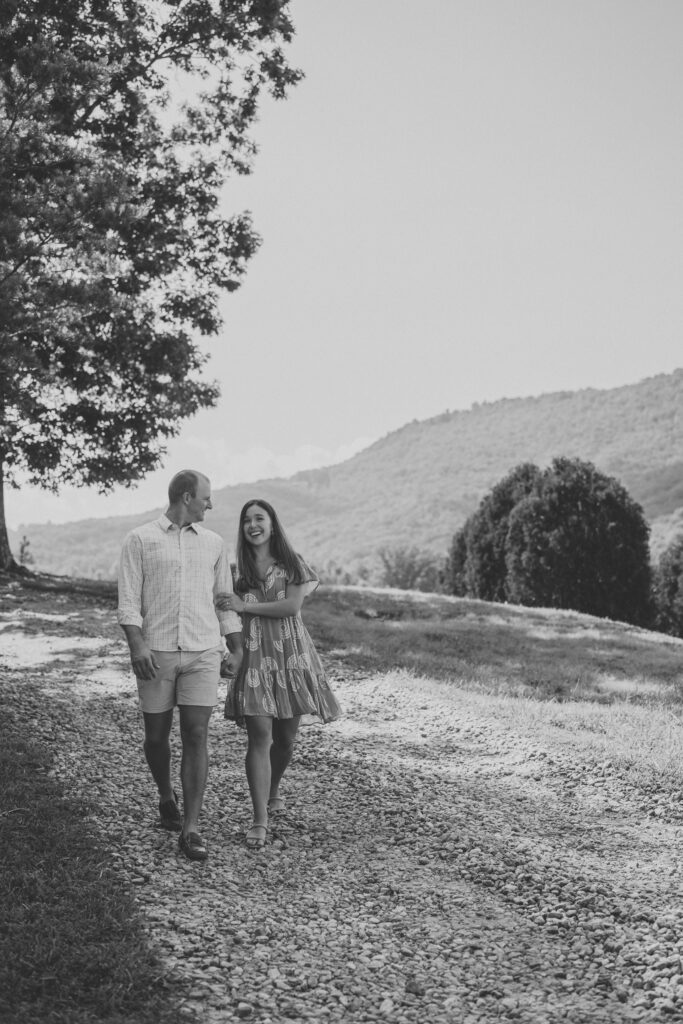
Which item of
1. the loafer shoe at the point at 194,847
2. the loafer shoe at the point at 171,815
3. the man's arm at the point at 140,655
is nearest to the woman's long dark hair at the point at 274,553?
the man's arm at the point at 140,655

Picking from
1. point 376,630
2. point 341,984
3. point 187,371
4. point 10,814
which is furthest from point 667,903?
point 187,371

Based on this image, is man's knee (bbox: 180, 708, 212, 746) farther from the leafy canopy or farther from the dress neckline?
the leafy canopy

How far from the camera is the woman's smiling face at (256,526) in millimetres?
5941

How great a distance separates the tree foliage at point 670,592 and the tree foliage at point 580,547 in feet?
7.41

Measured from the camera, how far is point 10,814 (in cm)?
565

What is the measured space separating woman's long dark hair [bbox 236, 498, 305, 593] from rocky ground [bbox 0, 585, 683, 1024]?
168 cm

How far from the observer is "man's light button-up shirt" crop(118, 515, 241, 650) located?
207 inches

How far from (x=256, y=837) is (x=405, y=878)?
3.22 feet

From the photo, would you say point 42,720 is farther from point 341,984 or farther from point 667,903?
point 667,903

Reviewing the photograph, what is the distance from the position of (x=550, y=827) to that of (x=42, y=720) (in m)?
4.57

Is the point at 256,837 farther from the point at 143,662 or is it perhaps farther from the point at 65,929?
the point at 65,929

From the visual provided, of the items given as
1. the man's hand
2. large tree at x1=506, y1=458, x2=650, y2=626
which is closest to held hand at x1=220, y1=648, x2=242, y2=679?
the man's hand

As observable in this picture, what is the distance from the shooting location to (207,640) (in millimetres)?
5363

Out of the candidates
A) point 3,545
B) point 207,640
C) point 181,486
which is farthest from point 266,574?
point 3,545
